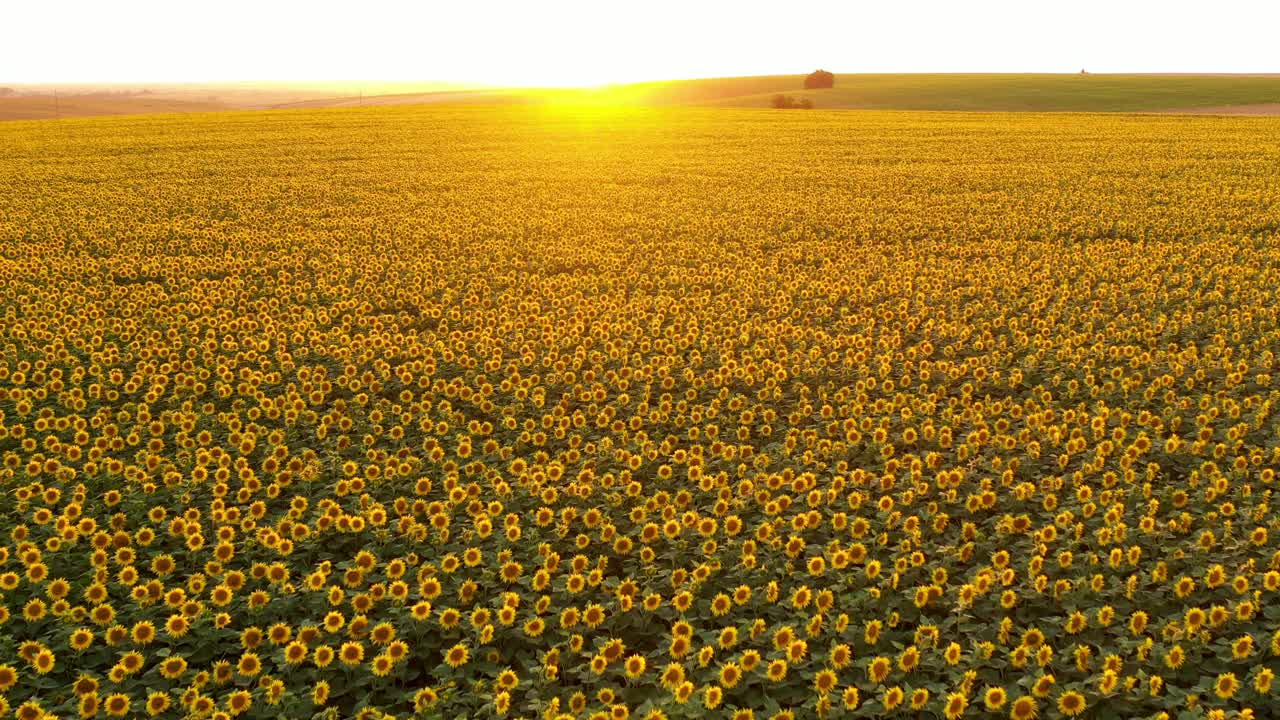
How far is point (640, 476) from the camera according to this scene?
8.30 m

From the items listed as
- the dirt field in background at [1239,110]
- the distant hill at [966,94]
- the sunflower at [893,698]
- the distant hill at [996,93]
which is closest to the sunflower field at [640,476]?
the sunflower at [893,698]

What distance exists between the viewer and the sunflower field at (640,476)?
5449 millimetres

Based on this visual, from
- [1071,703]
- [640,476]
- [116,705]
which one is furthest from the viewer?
[640,476]

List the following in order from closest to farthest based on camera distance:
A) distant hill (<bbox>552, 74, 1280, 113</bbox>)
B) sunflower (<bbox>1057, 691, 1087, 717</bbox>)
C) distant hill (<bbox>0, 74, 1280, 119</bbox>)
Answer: sunflower (<bbox>1057, 691, 1087, 717</bbox>) → distant hill (<bbox>0, 74, 1280, 119</bbox>) → distant hill (<bbox>552, 74, 1280, 113</bbox>)

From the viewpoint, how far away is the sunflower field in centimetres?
545

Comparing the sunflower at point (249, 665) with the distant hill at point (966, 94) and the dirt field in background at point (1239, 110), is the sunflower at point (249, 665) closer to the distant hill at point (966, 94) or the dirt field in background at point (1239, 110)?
the dirt field in background at point (1239, 110)

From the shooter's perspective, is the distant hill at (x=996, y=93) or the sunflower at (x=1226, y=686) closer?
the sunflower at (x=1226, y=686)

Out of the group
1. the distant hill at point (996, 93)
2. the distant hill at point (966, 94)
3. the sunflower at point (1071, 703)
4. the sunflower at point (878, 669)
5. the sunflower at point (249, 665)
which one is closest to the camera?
the sunflower at point (1071, 703)

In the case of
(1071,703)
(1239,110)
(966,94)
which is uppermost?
(966,94)

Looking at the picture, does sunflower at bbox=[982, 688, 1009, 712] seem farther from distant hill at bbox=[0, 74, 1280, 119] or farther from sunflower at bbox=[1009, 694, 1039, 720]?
distant hill at bbox=[0, 74, 1280, 119]

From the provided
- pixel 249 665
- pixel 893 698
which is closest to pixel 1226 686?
pixel 893 698

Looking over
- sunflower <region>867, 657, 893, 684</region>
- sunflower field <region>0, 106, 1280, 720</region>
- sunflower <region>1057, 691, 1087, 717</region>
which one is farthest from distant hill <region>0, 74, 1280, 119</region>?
sunflower <region>867, 657, 893, 684</region>

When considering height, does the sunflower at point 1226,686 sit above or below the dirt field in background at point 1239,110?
below

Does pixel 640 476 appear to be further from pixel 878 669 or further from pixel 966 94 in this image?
pixel 966 94
